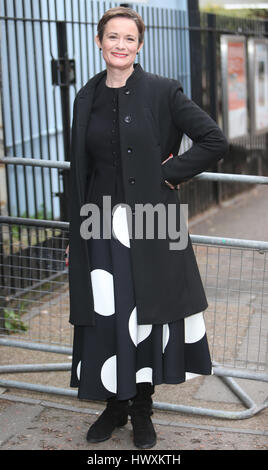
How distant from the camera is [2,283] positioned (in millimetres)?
5602

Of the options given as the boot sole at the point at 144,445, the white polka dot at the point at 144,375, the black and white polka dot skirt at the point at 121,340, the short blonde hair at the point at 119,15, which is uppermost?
the short blonde hair at the point at 119,15

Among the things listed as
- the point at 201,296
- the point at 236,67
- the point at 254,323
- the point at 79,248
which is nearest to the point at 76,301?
the point at 79,248

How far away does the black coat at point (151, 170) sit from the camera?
349 cm

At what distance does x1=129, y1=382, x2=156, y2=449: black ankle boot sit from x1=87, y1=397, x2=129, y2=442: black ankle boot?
7 cm

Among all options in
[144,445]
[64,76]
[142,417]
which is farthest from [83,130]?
[64,76]

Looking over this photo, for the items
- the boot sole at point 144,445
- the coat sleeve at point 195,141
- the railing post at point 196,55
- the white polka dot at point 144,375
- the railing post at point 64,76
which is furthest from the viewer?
the railing post at point 196,55

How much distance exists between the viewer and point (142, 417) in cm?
384

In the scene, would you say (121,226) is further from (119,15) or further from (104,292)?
(119,15)

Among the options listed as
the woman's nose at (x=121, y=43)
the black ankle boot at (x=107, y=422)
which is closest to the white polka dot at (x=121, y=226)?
the woman's nose at (x=121, y=43)

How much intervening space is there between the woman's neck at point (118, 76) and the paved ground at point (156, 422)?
1716 mm

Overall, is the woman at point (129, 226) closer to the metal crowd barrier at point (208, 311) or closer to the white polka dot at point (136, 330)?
the white polka dot at point (136, 330)

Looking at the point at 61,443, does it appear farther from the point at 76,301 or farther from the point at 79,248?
the point at 79,248

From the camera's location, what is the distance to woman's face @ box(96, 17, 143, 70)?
11.4 ft

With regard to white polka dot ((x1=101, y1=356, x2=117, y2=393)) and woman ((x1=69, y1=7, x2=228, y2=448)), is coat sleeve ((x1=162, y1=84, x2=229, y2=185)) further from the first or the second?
white polka dot ((x1=101, y1=356, x2=117, y2=393))
